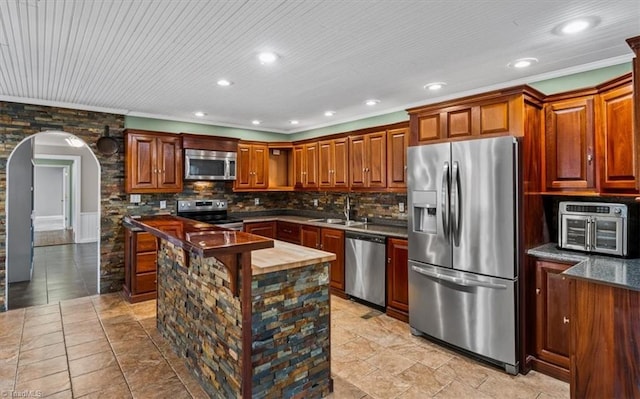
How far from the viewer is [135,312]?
3.98m

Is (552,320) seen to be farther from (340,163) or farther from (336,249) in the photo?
(340,163)

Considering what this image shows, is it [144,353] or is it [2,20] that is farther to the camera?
[144,353]

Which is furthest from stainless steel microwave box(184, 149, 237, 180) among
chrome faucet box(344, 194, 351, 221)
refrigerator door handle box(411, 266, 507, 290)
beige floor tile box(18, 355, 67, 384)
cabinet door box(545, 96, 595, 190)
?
cabinet door box(545, 96, 595, 190)

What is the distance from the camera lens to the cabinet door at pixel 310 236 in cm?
484

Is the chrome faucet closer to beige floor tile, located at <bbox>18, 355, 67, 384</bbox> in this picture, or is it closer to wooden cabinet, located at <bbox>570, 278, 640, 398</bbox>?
wooden cabinet, located at <bbox>570, 278, 640, 398</bbox>

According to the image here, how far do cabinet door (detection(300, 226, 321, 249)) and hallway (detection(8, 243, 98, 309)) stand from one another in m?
2.98

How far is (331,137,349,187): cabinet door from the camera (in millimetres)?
4887

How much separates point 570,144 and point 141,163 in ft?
15.9

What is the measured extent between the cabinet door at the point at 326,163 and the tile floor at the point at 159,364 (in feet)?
6.99

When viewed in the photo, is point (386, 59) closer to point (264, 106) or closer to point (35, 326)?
point (264, 106)

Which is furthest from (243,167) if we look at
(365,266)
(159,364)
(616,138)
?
(616,138)

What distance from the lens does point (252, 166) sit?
5.72m

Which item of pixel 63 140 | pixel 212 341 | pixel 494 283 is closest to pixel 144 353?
pixel 212 341

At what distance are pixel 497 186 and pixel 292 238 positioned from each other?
10.7 ft
